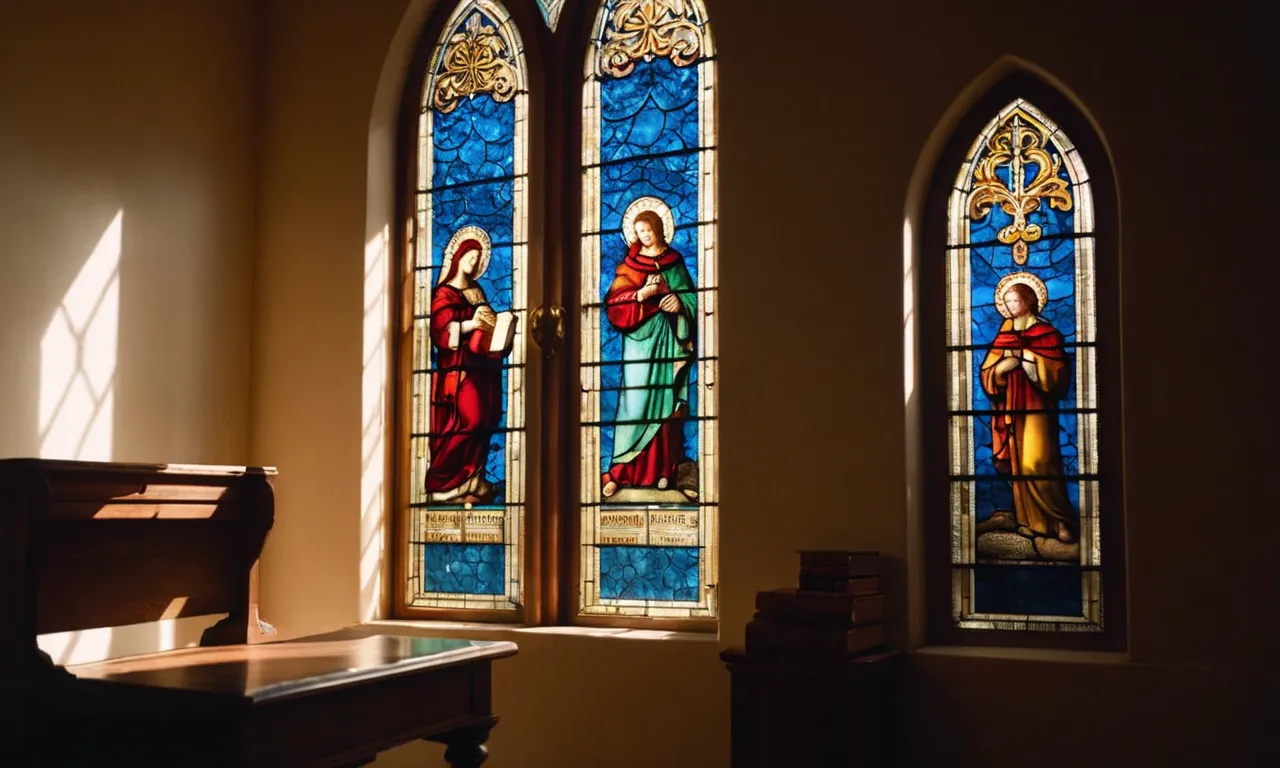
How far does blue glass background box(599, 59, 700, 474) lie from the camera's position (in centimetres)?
496

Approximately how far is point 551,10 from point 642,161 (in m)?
0.82

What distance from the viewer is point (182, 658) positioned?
11.5 ft

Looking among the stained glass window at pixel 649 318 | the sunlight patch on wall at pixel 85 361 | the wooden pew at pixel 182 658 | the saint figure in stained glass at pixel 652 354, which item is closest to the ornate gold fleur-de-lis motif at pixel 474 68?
the stained glass window at pixel 649 318

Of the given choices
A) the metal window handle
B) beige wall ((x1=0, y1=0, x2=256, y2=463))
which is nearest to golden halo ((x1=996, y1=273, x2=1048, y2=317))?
the metal window handle

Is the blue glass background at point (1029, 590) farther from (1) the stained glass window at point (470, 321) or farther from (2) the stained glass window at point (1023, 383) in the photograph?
(1) the stained glass window at point (470, 321)

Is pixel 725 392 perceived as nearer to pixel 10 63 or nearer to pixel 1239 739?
pixel 1239 739

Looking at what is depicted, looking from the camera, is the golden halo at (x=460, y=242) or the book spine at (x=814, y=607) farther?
the golden halo at (x=460, y=242)

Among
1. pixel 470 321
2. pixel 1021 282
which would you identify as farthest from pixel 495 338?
pixel 1021 282

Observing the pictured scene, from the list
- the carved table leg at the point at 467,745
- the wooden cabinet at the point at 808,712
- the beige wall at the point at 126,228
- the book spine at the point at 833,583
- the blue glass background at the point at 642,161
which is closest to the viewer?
the carved table leg at the point at 467,745

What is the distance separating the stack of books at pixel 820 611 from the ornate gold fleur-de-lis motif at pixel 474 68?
2481 millimetres

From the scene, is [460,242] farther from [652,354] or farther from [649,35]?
[649,35]

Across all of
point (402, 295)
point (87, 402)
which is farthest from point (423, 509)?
point (87, 402)

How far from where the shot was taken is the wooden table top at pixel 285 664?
9.77ft

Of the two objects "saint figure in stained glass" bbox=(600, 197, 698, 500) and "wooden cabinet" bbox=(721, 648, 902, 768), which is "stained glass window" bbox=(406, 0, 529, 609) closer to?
"saint figure in stained glass" bbox=(600, 197, 698, 500)
